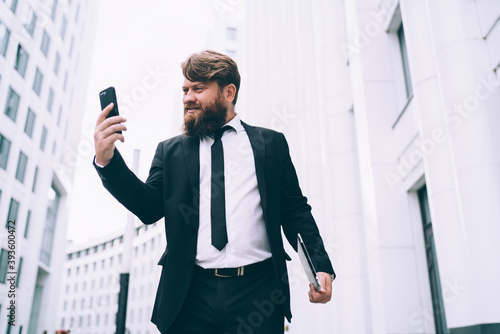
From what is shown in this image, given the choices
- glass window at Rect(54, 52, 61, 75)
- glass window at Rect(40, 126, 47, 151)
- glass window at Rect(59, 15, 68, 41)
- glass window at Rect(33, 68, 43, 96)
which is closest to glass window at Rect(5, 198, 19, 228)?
glass window at Rect(40, 126, 47, 151)

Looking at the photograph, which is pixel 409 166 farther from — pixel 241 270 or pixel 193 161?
pixel 241 270

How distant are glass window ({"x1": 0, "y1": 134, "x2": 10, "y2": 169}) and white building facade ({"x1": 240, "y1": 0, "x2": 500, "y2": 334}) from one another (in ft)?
60.0

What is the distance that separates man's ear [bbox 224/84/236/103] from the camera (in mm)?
2290

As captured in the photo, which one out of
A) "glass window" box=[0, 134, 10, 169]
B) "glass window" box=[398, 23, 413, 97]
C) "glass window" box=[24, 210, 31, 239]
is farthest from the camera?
"glass window" box=[24, 210, 31, 239]

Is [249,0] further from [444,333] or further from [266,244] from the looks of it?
[266,244]

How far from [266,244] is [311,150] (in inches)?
546

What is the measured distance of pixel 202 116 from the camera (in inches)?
86.6

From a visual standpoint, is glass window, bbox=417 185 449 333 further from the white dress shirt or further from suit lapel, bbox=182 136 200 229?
suit lapel, bbox=182 136 200 229

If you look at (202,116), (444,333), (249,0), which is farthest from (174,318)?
(249,0)

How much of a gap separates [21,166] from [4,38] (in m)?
7.72

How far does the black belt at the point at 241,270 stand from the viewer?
1.87 m

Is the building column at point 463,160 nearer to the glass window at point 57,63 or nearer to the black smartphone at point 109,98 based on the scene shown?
Result: the black smartphone at point 109,98

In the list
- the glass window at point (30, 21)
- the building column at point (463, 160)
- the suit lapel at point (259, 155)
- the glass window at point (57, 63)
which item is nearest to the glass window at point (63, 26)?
the glass window at point (57, 63)

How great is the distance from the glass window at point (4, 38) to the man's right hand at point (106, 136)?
2602 cm
